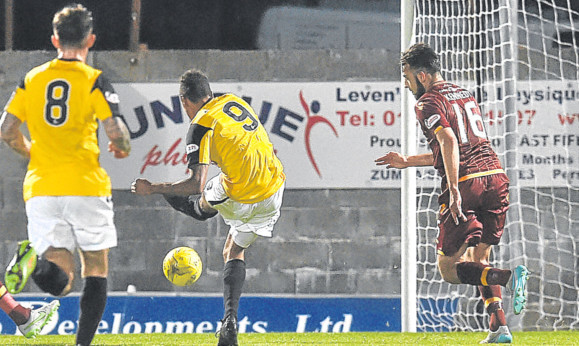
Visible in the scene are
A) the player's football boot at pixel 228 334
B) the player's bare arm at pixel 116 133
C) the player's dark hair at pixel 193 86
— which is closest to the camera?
the player's bare arm at pixel 116 133

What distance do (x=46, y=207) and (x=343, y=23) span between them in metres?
4.56

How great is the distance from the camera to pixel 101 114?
4207 mm

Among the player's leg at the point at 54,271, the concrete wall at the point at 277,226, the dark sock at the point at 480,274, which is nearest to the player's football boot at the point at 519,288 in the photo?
the dark sock at the point at 480,274

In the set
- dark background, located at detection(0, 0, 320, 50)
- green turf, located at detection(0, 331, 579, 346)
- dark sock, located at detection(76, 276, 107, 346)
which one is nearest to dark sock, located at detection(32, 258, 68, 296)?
dark sock, located at detection(76, 276, 107, 346)

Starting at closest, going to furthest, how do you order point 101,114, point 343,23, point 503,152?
point 101,114
point 503,152
point 343,23

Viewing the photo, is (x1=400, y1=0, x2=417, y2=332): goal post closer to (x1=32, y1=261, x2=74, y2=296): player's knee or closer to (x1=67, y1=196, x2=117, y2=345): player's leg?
(x1=67, y1=196, x2=117, y2=345): player's leg

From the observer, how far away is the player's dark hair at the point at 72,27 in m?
4.23

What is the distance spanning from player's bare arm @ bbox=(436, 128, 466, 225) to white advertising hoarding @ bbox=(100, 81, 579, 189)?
2.92 meters

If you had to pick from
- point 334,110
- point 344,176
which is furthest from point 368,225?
point 334,110

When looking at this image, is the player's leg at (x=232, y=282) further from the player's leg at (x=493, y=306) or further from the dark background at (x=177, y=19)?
the dark background at (x=177, y=19)

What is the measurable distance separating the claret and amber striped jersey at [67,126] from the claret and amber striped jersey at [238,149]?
2.41ft

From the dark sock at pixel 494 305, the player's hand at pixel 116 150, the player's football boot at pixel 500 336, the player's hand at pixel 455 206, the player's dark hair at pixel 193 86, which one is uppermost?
the player's dark hair at pixel 193 86

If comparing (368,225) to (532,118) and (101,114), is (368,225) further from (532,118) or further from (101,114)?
(101,114)

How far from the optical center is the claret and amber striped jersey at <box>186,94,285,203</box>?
4984mm
